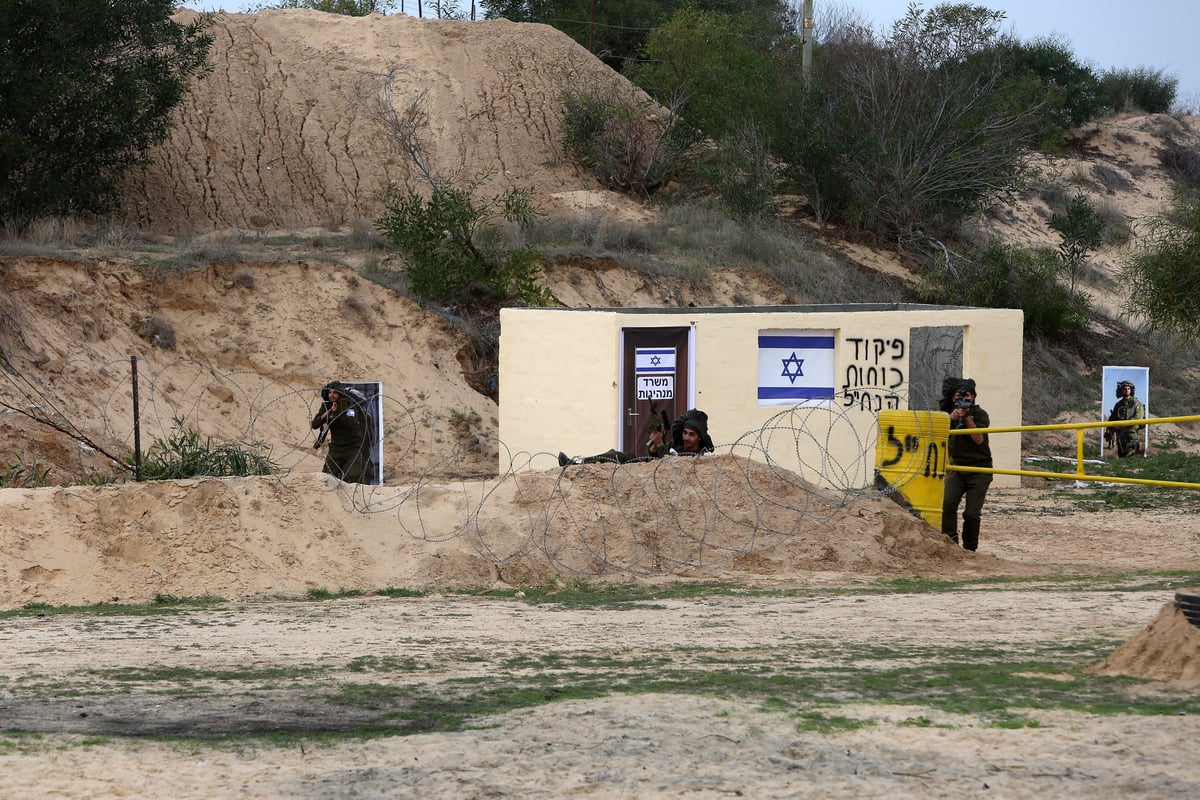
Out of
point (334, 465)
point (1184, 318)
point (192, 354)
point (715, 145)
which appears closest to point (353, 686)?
point (334, 465)

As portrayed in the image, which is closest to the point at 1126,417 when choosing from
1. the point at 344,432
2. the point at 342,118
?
the point at 344,432

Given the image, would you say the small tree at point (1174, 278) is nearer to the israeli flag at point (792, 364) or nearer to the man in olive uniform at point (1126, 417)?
the man in olive uniform at point (1126, 417)

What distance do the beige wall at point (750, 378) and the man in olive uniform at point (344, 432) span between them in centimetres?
255

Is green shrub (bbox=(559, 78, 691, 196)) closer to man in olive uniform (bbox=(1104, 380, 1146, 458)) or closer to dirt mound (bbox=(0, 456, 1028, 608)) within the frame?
man in olive uniform (bbox=(1104, 380, 1146, 458))

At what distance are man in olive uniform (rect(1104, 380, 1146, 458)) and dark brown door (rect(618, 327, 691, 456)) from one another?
646 cm

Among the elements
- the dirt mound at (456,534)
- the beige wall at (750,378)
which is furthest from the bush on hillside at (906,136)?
the dirt mound at (456,534)

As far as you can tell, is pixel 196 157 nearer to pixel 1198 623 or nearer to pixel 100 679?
pixel 100 679

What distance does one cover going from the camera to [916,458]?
12727 mm

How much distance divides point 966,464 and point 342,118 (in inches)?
853

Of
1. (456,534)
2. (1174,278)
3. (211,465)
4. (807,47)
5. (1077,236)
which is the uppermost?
(807,47)

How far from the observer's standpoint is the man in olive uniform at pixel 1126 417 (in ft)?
65.2

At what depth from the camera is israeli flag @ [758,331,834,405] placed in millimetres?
17547

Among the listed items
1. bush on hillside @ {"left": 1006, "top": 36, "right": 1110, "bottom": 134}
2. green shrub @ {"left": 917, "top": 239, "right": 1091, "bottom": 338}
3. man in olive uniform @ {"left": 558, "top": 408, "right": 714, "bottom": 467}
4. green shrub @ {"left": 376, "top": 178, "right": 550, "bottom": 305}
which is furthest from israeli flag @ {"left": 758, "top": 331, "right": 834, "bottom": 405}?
bush on hillside @ {"left": 1006, "top": 36, "right": 1110, "bottom": 134}

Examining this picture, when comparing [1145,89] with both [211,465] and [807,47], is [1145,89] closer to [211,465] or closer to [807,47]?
[807,47]
